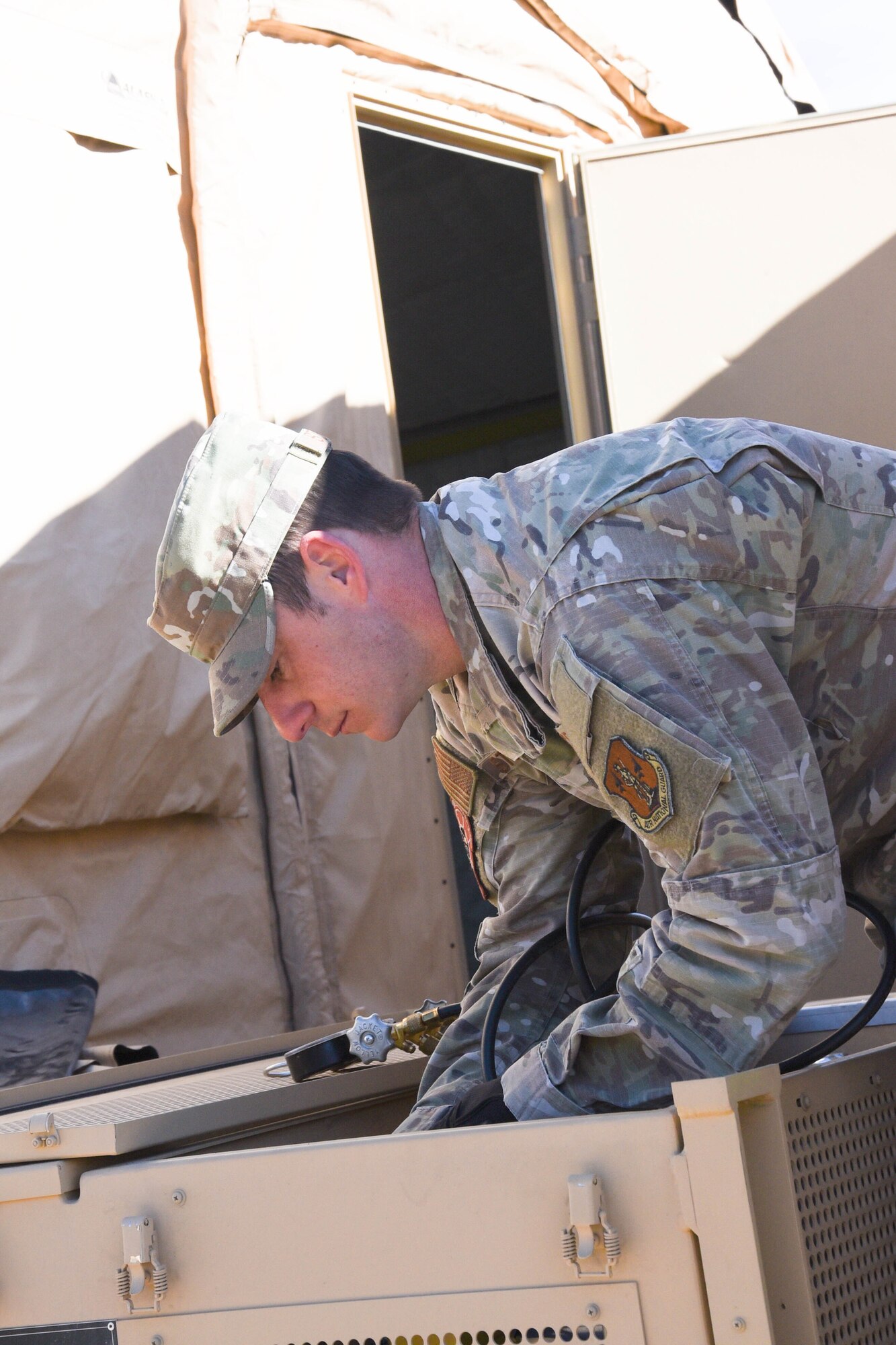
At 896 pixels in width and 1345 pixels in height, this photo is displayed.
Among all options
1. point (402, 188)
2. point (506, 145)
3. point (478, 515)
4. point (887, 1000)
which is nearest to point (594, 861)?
point (887, 1000)

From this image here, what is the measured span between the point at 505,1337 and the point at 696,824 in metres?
0.43

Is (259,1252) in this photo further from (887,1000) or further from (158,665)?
(158,665)

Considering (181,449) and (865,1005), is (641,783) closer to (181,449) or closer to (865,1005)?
(865,1005)

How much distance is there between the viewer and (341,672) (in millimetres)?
1492

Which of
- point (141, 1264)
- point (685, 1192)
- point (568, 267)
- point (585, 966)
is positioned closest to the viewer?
point (685, 1192)

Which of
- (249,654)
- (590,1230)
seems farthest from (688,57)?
(590,1230)

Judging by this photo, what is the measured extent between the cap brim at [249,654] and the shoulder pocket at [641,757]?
1.02 feet

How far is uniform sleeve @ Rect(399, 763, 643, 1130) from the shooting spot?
1697 millimetres

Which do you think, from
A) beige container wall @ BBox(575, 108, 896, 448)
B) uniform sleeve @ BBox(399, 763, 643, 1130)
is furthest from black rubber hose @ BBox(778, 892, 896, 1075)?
beige container wall @ BBox(575, 108, 896, 448)

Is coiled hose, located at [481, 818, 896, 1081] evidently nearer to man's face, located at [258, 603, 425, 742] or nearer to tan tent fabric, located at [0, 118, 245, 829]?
man's face, located at [258, 603, 425, 742]

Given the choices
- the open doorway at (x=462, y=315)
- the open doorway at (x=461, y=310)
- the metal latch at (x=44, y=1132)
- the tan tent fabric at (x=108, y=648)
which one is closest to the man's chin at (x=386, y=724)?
the metal latch at (x=44, y=1132)

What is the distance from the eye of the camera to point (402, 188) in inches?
207

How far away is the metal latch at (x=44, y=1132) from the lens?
1.28 metres

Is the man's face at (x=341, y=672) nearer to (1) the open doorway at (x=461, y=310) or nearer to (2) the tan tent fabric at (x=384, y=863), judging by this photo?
(2) the tan tent fabric at (x=384, y=863)
